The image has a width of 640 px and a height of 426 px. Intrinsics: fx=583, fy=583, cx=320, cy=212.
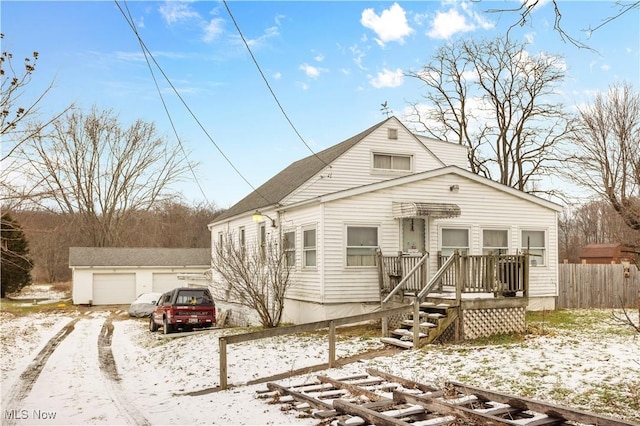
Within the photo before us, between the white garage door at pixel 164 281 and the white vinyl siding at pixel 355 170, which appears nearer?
the white vinyl siding at pixel 355 170

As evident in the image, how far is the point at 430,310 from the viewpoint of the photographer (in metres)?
14.9

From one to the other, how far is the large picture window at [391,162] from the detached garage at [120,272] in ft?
61.9

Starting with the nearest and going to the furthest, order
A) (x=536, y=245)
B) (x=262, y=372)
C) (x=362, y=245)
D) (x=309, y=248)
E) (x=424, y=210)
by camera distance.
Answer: (x=262, y=372), (x=424, y=210), (x=362, y=245), (x=309, y=248), (x=536, y=245)

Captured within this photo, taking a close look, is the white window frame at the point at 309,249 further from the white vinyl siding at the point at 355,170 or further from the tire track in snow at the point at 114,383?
the tire track in snow at the point at 114,383

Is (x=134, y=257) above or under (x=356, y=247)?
under

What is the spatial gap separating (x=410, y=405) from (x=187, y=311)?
43.0ft

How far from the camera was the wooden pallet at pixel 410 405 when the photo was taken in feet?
23.2

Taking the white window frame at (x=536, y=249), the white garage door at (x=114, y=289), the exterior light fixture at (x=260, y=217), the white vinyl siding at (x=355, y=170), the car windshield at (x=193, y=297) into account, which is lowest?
the white garage door at (x=114, y=289)

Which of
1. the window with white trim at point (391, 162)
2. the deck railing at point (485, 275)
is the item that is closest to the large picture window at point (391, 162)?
the window with white trim at point (391, 162)

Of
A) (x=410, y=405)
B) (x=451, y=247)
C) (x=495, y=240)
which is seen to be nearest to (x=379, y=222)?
(x=451, y=247)

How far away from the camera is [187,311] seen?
2005 centimetres

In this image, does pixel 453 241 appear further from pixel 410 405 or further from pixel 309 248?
pixel 410 405

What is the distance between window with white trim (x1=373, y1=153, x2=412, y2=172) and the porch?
7.20 meters

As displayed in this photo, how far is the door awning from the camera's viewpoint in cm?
1711
